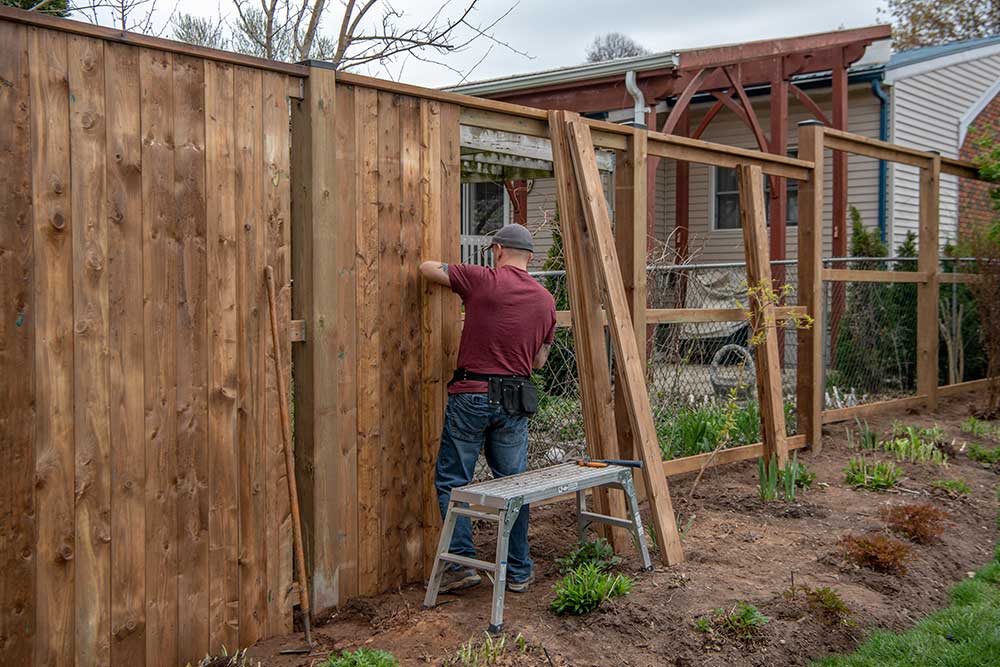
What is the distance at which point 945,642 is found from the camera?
14.8 feet

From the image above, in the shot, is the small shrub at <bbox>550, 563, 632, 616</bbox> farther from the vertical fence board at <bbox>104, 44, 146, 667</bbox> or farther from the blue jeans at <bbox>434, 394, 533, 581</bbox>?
the vertical fence board at <bbox>104, 44, 146, 667</bbox>

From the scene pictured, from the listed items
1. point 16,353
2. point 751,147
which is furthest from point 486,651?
point 751,147

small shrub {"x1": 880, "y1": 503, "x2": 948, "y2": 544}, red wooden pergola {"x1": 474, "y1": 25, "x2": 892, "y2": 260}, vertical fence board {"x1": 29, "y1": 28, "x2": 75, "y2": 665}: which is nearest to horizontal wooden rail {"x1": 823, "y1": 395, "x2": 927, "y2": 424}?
small shrub {"x1": 880, "y1": 503, "x2": 948, "y2": 544}

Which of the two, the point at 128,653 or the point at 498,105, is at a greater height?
the point at 498,105

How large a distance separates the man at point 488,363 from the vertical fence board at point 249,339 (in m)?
0.95

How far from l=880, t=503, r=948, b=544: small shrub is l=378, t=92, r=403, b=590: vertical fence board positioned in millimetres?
3038

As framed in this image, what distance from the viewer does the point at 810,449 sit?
26.9ft

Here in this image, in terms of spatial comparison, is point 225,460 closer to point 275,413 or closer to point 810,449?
point 275,413

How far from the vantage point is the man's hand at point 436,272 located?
189 inches

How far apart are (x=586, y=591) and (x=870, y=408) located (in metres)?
5.68

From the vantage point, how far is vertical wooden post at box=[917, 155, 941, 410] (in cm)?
1019

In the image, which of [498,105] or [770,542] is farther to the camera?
[770,542]

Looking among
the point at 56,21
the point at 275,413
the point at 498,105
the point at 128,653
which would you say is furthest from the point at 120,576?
the point at 498,105

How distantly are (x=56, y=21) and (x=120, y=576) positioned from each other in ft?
6.65
